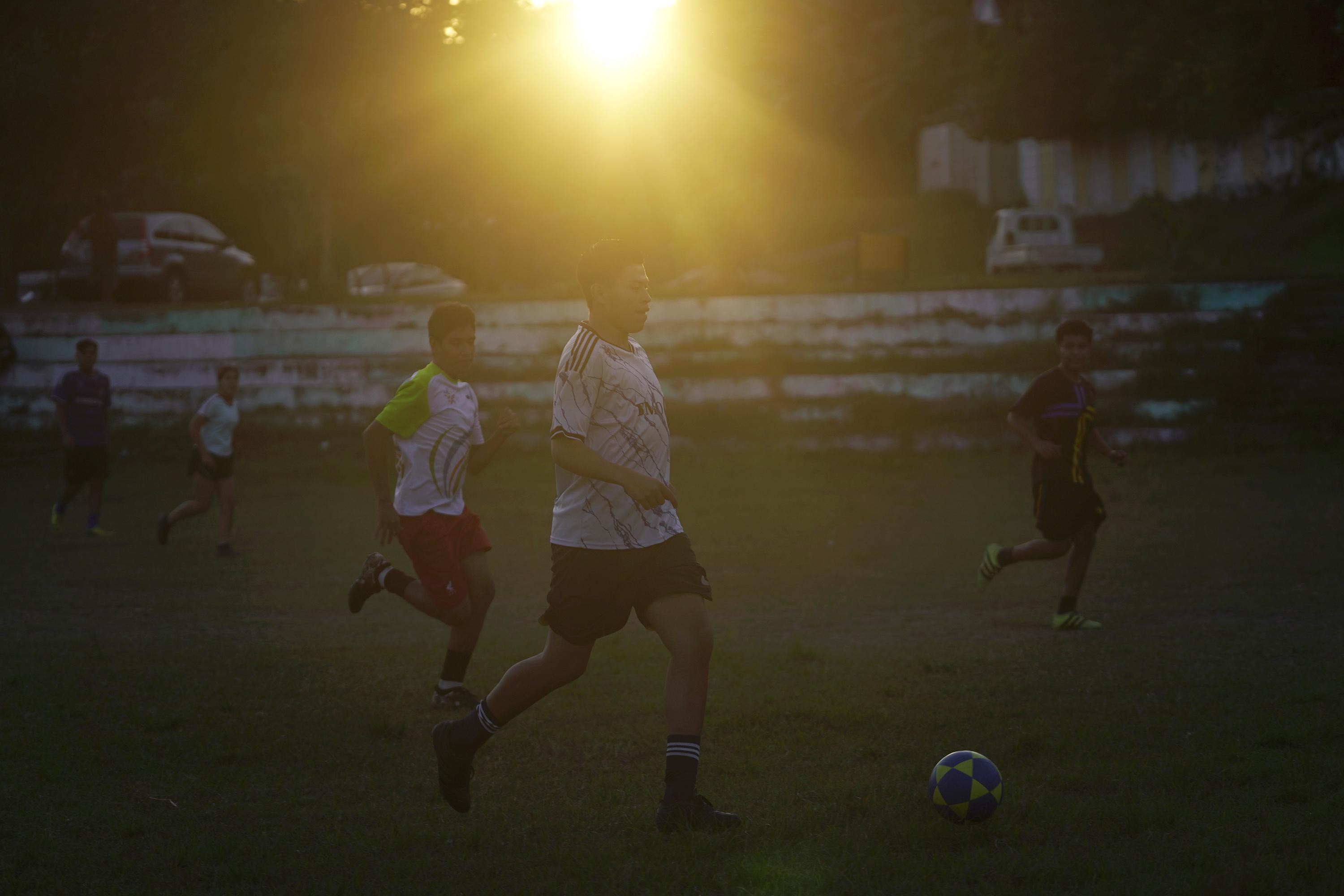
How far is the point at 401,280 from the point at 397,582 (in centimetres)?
3093

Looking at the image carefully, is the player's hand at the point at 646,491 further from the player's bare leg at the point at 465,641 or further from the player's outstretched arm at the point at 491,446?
the player's bare leg at the point at 465,641

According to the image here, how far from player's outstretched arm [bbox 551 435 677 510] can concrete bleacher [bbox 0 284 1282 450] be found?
15.6 metres

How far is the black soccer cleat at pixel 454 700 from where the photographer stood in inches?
262

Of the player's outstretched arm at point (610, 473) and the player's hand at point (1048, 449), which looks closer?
the player's outstretched arm at point (610, 473)

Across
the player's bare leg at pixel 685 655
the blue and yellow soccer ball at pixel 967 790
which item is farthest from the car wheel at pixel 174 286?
the blue and yellow soccer ball at pixel 967 790

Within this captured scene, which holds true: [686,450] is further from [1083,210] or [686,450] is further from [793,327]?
[1083,210]

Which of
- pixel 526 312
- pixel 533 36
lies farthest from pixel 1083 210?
pixel 526 312

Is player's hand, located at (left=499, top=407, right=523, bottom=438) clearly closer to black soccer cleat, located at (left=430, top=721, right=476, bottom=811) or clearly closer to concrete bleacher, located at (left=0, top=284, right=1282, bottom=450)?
black soccer cleat, located at (left=430, top=721, right=476, bottom=811)

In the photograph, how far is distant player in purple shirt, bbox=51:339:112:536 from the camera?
14.1 metres

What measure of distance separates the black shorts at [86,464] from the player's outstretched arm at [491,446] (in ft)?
29.6

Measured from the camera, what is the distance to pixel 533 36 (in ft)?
85.8

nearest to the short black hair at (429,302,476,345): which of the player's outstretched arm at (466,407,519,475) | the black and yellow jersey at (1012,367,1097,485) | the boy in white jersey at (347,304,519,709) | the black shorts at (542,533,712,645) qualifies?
the boy in white jersey at (347,304,519,709)

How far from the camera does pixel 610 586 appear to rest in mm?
4676

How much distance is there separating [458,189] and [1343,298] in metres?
23.8
